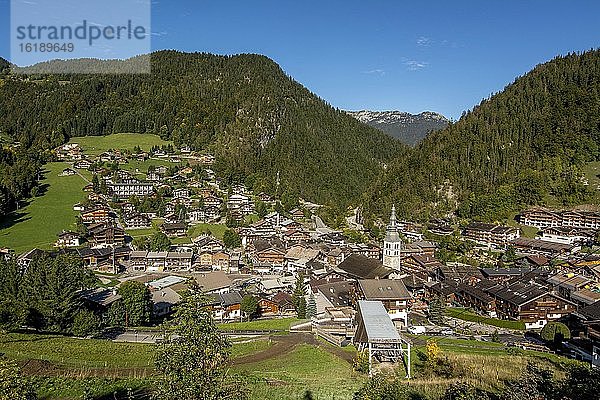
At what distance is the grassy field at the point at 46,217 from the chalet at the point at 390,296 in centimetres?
3520

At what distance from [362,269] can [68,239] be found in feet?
106

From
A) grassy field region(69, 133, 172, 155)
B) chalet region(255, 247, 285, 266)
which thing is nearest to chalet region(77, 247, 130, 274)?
chalet region(255, 247, 285, 266)

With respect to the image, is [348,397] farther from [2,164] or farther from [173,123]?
[173,123]

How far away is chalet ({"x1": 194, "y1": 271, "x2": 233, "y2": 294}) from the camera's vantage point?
119 feet

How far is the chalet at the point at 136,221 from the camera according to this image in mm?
59469

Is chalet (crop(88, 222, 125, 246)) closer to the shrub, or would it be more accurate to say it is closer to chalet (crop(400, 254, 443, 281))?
chalet (crop(400, 254, 443, 281))

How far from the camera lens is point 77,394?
45.5 feet

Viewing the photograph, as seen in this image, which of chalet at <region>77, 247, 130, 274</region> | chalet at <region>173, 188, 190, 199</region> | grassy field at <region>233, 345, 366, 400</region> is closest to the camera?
grassy field at <region>233, 345, 366, 400</region>

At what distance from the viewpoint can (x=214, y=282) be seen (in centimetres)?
3825

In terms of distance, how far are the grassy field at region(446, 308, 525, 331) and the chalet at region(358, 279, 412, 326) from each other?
6.47m

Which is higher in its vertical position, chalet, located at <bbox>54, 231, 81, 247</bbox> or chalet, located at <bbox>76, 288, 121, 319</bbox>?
chalet, located at <bbox>54, 231, 81, 247</bbox>

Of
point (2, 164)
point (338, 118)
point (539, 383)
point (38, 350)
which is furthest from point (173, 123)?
point (539, 383)

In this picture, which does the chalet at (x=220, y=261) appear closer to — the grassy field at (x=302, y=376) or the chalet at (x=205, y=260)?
the chalet at (x=205, y=260)

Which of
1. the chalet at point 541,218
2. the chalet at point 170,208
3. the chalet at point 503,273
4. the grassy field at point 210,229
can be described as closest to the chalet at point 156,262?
the grassy field at point 210,229
